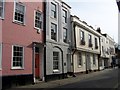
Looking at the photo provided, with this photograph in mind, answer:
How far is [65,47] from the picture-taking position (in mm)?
26781

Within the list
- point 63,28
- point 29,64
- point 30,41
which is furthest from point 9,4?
point 63,28

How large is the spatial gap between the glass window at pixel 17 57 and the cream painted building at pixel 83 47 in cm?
1161

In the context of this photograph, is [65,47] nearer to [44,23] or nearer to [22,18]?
[44,23]

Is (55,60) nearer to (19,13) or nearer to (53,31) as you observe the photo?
(53,31)

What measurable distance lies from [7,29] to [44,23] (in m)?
5.67

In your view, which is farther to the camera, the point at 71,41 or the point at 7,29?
the point at 71,41

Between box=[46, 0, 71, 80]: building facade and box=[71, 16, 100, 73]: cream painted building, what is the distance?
5.80 ft

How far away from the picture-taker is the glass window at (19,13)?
59.7 ft

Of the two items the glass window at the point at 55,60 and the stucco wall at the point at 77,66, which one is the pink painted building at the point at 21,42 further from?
the stucco wall at the point at 77,66

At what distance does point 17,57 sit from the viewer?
18.1 metres

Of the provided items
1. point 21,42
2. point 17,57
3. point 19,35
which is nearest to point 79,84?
point 17,57

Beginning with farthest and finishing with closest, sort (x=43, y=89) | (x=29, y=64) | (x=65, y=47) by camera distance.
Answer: (x=65, y=47)
(x=29, y=64)
(x=43, y=89)

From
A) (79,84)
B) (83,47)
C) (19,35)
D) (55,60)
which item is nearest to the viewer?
(19,35)

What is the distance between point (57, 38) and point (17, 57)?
7.33m
